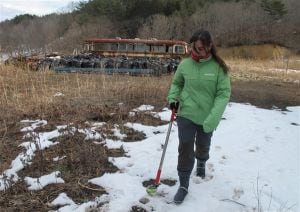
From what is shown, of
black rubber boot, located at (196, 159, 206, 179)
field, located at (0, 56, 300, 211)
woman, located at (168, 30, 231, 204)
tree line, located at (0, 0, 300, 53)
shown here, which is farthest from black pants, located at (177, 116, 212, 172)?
tree line, located at (0, 0, 300, 53)

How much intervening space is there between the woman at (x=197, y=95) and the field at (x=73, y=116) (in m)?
1.12

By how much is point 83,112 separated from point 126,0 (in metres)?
45.1

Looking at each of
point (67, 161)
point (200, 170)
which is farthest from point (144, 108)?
point (200, 170)

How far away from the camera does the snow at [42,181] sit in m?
4.60

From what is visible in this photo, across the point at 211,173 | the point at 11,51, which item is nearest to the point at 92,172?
the point at 211,173

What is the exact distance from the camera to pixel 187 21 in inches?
1770

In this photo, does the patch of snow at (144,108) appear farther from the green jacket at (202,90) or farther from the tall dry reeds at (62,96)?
the green jacket at (202,90)

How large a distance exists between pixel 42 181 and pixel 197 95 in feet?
6.93

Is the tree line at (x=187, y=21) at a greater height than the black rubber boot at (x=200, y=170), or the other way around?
the tree line at (x=187, y=21)

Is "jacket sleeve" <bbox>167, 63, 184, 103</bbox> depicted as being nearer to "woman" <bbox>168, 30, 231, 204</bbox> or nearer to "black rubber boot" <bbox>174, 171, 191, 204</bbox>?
"woman" <bbox>168, 30, 231, 204</bbox>

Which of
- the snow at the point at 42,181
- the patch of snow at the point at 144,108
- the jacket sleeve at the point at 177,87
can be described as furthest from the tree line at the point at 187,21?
the jacket sleeve at the point at 177,87

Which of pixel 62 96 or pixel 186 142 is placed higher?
pixel 186 142

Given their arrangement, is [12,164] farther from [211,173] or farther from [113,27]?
[113,27]

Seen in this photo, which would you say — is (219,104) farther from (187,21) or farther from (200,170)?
(187,21)
